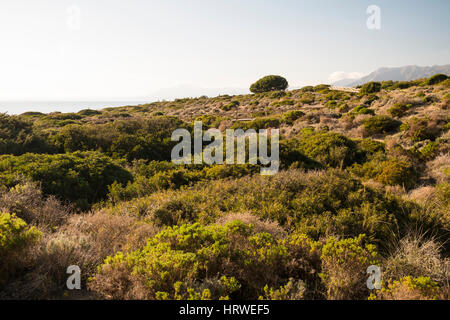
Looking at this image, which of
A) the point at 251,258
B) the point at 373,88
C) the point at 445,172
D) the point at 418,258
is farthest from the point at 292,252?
the point at 373,88

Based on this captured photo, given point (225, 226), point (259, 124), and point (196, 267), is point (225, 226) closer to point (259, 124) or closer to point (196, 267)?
point (196, 267)

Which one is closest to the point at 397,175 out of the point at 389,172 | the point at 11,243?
the point at 389,172

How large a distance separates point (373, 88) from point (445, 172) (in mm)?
28211

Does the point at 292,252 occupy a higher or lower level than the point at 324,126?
lower

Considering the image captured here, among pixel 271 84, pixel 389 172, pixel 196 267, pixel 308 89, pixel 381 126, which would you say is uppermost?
pixel 271 84

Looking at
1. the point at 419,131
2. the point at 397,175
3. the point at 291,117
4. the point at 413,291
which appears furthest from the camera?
the point at 291,117

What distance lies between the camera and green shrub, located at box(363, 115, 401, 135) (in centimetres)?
1469

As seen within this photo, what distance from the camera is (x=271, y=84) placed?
5472 centimetres

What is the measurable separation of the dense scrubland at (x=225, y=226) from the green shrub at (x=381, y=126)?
3.05 meters

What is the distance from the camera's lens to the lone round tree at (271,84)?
5478 centimetres

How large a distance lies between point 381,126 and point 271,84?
43056 mm

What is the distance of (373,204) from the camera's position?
5656mm

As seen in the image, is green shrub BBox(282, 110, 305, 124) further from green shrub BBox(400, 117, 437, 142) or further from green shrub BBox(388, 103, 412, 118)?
green shrub BBox(400, 117, 437, 142)
